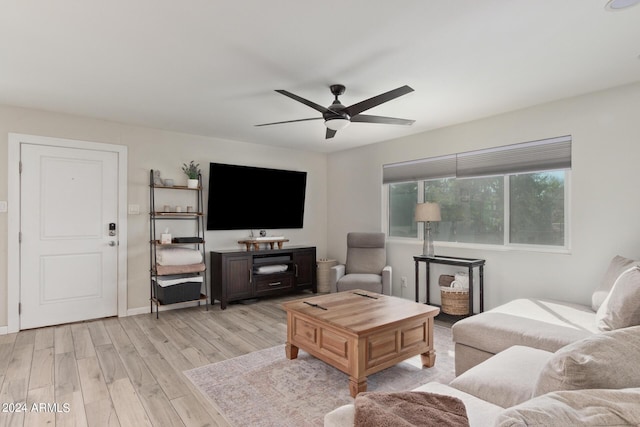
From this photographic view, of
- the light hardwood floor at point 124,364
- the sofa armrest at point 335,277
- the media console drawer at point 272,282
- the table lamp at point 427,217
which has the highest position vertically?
the table lamp at point 427,217

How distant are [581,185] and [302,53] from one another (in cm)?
290

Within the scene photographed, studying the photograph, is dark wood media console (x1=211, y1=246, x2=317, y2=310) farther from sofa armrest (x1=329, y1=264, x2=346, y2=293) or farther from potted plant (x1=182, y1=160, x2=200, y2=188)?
potted plant (x1=182, y1=160, x2=200, y2=188)

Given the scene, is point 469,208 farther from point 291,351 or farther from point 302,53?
point 302,53

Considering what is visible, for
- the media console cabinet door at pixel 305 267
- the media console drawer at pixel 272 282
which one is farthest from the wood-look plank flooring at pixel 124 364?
the media console cabinet door at pixel 305 267

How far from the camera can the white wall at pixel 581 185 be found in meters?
3.06

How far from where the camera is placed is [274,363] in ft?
9.48

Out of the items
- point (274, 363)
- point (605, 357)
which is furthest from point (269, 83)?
point (605, 357)

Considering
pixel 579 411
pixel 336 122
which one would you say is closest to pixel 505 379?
pixel 579 411

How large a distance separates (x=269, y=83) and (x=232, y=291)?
9.36ft

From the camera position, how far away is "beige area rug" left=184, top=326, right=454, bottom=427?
7.10 feet

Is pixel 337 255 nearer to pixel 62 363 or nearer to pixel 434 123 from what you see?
pixel 434 123

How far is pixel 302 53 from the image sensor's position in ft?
8.14

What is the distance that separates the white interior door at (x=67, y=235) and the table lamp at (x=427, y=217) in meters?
3.76

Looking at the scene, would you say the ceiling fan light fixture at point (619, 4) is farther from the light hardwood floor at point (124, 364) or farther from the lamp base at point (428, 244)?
the light hardwood floor at point (124, 364)
